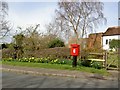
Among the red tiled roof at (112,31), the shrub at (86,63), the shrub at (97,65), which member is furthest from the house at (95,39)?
the shrub at (97,65)

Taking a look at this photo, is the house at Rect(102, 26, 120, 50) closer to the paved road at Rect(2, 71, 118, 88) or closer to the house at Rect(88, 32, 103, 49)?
the house at Rect(88, 32, 103, 49)

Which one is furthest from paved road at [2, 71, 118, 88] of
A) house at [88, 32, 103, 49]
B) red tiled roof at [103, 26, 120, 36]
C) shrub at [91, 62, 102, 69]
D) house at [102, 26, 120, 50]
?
red tiled roof at [103, 26, 120, 36]

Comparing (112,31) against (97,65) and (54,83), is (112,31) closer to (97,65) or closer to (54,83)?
(97,65)

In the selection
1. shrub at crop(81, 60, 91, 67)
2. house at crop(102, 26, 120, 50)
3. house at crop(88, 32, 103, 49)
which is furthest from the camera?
house at crop(88, 32, 103, 49)

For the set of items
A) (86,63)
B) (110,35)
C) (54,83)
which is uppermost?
(110,35)

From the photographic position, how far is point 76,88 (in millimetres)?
10945

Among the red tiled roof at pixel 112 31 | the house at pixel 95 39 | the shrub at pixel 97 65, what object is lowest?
the shrub at pixel 97 65

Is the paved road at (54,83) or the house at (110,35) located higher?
the house at (110,35)

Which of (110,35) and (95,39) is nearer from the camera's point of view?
(110,35)

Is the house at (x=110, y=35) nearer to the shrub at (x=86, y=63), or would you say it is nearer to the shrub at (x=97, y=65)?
the shrub at (x=86, y=63)

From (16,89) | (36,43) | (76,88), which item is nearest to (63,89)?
(76,88)

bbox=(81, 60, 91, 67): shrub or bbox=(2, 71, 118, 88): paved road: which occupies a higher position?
bbox=(81, 60, 91, 67): shrub

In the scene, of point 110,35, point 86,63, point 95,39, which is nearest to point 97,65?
point 86,63

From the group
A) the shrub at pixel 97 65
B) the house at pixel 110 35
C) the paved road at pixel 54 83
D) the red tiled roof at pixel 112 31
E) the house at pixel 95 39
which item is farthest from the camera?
the red tiled roof at pixel 112 31
